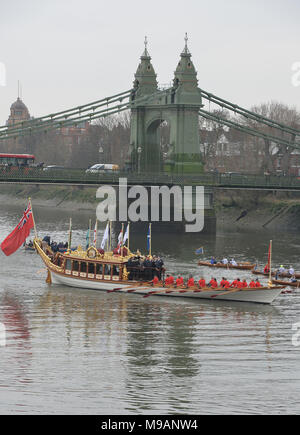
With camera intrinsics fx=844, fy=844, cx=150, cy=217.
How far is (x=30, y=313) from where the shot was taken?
44.7m

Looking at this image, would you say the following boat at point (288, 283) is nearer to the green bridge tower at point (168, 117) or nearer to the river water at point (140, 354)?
the river water at point (140, 354)

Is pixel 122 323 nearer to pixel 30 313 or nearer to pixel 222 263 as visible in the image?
pixel 30 313

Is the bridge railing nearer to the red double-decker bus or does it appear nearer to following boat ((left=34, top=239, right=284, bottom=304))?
the red double-decker bus

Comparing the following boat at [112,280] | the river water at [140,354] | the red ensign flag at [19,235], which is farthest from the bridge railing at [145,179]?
the following boat at [112,280]

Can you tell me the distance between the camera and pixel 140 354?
3547cm

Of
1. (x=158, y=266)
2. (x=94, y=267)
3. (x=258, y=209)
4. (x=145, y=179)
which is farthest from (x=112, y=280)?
(x=258, y=209)

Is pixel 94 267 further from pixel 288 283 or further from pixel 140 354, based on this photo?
pixel 140 354

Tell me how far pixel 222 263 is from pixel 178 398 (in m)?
35.3

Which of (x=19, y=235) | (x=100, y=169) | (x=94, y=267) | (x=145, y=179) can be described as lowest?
(x=94, y=267)

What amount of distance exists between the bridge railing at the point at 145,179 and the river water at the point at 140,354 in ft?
90.3

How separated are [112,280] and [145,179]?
38096 mm

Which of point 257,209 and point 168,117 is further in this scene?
point 257,209

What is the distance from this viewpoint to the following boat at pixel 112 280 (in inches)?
1879

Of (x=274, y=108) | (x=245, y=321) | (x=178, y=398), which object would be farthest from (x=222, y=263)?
(x=274, y=108)
